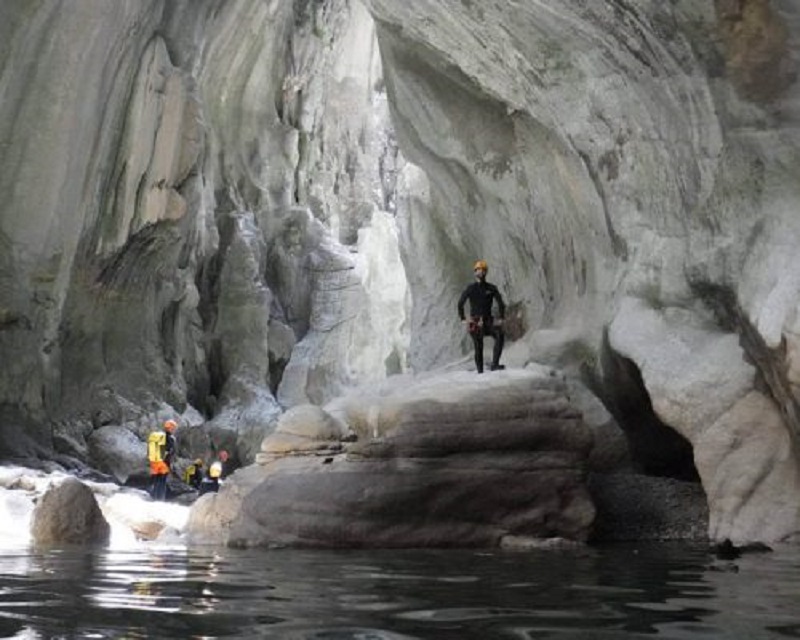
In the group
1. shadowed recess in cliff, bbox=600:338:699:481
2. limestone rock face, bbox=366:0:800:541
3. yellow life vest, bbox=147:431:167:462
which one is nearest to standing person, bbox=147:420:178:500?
yellow life vest, bbox=147:431:167:462

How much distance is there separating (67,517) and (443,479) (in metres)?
4.14

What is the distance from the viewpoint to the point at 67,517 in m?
11.5

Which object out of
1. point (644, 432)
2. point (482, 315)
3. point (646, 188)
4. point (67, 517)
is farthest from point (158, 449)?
point (646, 188)

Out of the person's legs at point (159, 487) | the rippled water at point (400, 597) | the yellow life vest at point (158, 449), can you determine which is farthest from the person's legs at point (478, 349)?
the person's legs at point (159, 487)

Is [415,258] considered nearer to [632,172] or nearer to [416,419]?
[632,172]

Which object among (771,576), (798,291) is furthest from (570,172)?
(771,576)

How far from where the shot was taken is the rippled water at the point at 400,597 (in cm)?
403

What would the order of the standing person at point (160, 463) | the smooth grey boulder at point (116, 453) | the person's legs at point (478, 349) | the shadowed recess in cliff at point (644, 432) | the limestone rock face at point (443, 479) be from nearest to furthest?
1. the limestone rock face at point (443, 479)
2. the person's legs at point (478, 349)
3. the shadowed recess in cliff at point (644, 432)
4. the standing person at point (160, 463)
5. the smooth grey boulder at point (116, 453)

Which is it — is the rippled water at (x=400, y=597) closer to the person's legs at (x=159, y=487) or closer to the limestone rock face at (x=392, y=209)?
the limestone rock face at (x=392, y=209)

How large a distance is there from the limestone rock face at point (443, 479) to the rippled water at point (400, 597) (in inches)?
70.5

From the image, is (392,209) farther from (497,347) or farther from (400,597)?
(400,597)

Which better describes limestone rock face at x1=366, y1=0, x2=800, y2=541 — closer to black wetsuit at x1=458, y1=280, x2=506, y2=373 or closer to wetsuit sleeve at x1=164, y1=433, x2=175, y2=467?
black wetsuit at x1=458, y1=280, x2=506, y2=373

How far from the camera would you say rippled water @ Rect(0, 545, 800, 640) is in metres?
4.03

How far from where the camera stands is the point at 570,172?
572 inches
